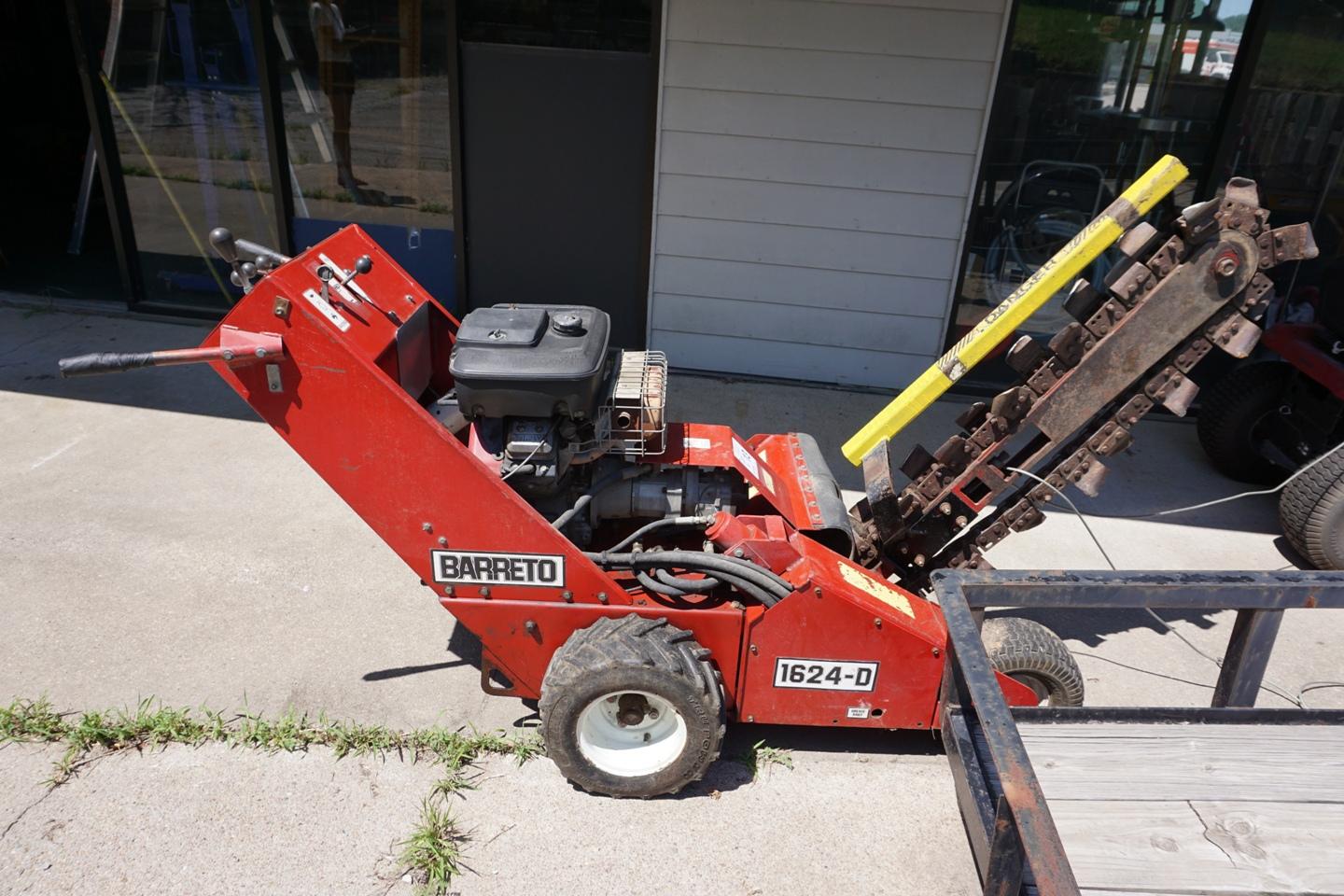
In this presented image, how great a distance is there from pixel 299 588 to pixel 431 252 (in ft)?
11.5

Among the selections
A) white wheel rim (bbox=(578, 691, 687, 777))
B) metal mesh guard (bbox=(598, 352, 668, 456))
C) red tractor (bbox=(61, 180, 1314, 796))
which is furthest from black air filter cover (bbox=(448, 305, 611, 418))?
white wheel rim (bbox=(578, 691, 687, 777))

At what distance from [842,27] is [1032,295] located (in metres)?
3.60

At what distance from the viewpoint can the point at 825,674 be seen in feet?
10.4

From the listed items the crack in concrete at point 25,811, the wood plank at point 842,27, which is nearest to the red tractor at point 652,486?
the crack in concrete at point 25,811

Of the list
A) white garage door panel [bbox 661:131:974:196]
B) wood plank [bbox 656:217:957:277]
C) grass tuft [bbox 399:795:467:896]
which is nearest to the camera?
grass tuft [bbox 399:795:467:896]

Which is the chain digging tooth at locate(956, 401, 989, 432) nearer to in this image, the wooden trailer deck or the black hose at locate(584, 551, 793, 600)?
the black hose at locate(584, 551, 793, 600)

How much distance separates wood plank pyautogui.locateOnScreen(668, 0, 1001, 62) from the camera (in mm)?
5914

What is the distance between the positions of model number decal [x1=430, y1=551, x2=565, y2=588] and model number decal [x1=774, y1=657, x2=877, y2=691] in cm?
79

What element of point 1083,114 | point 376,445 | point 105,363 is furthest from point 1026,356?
point 1083,114

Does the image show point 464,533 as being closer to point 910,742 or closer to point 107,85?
Answer: point 910,742

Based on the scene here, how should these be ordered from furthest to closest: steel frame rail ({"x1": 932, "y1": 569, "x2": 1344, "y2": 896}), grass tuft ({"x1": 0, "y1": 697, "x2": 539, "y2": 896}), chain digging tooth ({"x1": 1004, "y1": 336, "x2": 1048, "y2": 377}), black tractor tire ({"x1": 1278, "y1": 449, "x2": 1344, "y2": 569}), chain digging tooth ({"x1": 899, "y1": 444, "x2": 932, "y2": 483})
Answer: black tractor tire ({"x1": 1278, "y1": 449, "x2": 1344, "y2": 569})
chain digging tooth ({"x1": 899, "y1": 444, "x2": 932, "y2": 483})
grass tuft ({"x1": 0, "y1": 697, "x2": 539, "y2": 896})
chain digging tooth ({"x1": 1004, "y1": 336, "x2": 1048, "y2": 377})
steel frame rail ({"x1": 932, "y1": 569, "x2": 1344, "y2": 896})

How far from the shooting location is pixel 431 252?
707 centimetres

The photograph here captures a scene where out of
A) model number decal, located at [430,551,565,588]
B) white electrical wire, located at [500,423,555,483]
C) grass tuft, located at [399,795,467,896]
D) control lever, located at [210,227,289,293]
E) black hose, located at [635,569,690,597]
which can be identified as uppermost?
control lever, located at [210,227,289,293]

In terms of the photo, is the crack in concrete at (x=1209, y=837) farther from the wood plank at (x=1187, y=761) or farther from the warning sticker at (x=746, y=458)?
the warning sticker at (x=746, y=458)
